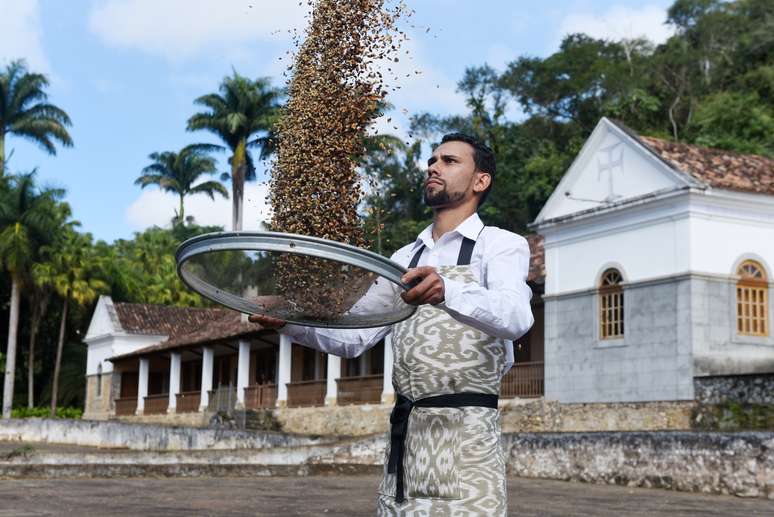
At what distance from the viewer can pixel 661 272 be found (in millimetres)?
17453

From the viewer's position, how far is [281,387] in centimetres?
2783

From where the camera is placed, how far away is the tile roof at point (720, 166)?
17219 millimetres

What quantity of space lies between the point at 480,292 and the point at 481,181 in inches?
21.5

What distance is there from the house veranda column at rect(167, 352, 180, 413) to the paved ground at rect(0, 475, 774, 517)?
73.3 ft

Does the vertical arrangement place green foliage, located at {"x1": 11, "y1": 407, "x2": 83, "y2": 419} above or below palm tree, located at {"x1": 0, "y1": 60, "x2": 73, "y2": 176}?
below

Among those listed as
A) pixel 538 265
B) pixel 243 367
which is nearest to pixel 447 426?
pixel 538 265

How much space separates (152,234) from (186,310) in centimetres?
1122

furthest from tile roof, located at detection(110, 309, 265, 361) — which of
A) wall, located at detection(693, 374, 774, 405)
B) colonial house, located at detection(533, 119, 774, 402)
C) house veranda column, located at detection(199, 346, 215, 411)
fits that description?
wall, located at detection(693, 374, 774, 405)

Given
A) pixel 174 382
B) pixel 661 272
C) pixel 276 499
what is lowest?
pixel 276 499

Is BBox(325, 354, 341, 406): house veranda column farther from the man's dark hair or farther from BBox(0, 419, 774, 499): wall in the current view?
the man's dark hair

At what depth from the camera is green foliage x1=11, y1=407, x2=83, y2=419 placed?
40.0 metres

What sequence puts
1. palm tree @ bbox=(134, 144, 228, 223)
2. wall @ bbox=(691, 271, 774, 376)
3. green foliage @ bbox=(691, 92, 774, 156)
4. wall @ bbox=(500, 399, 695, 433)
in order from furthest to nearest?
palm tree @ bbox=(134, 144, 228, 223), green foliage @ bbox=(691, 92, 774, 156), wall @ bbox=(691, 271, 774, 376), wall @ bbox=(500, 399, 695, 433)

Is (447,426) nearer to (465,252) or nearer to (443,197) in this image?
(465,252)

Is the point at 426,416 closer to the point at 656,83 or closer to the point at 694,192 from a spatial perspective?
the point at 694,192
